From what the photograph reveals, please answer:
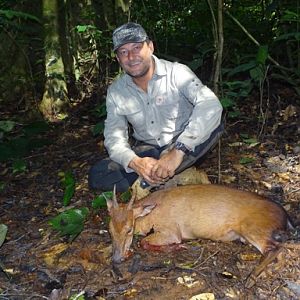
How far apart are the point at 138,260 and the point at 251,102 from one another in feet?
14.0

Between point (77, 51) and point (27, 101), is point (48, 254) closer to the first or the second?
point (27, 101)

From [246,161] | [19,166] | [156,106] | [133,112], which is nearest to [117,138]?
[133,112]

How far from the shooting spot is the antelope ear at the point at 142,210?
3790mm

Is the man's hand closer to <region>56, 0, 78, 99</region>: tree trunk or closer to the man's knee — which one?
the man's knee

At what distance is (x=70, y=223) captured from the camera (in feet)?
13.4

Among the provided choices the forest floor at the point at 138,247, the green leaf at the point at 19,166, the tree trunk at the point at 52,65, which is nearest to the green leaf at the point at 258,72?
the forest floor at the point at 138,247

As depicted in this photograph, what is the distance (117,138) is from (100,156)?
1578 millimetres

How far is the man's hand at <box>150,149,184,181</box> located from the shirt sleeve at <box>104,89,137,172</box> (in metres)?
0.32

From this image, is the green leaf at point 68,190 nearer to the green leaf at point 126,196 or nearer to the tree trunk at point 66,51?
the green leaf at point 126,196

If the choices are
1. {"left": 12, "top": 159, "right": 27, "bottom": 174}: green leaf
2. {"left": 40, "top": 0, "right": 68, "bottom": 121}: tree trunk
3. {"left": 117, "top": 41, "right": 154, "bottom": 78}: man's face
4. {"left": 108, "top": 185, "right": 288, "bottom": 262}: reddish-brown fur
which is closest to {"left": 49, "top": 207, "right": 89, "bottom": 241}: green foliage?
{"left": 108, "top": 185, "right": 288, "bottom": 262}: reddish-brown fur

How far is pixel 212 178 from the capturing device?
509 cm

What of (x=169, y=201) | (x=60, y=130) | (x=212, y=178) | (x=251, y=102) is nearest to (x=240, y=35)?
(x=251, y=102)

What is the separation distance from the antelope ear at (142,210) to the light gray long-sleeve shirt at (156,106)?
59cm

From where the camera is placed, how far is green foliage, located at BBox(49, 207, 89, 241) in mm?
4027
